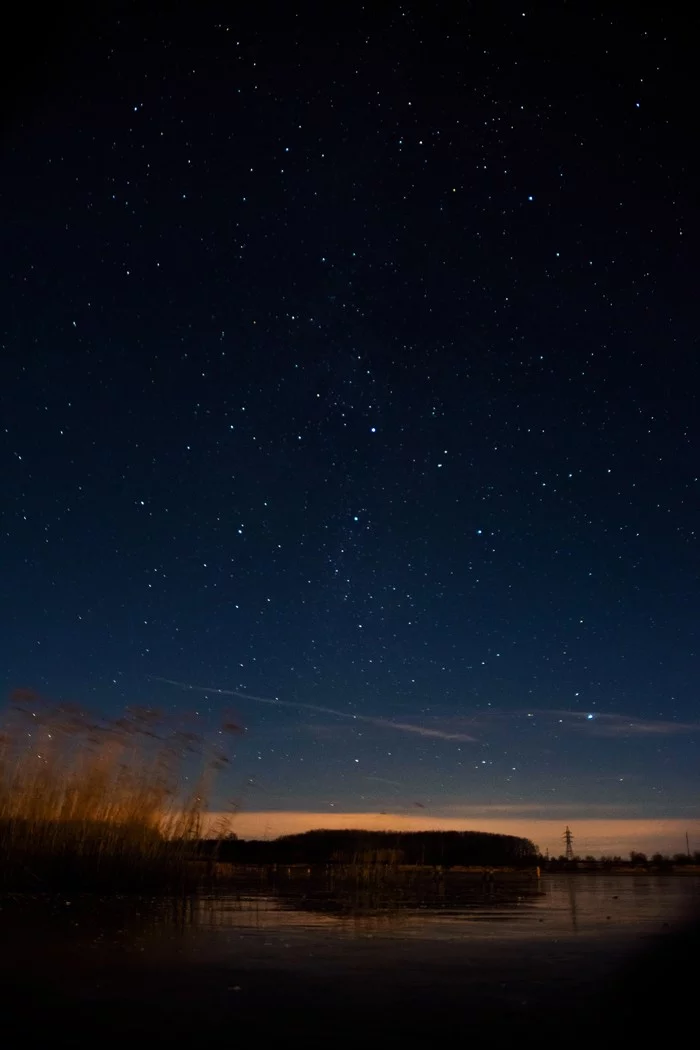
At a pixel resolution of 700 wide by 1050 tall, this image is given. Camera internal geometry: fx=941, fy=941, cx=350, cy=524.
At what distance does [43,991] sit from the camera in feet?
17.3

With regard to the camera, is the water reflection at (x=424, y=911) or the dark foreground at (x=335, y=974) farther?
the water reflection at (x=424, y=911)

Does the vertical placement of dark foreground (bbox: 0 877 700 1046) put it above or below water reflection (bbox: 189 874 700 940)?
below

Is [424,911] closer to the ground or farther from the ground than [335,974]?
farther from the ground

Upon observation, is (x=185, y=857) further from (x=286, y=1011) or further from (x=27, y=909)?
(x=286, y=1011)

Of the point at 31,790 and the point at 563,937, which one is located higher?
the point at 31,790

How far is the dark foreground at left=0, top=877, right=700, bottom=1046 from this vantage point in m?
4.52

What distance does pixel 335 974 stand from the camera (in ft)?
20.2

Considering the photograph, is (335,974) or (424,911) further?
(424,911)

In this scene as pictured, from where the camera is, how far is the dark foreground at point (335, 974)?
452 cm

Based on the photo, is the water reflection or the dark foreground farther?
the water reflection

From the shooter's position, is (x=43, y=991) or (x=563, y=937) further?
(x=563, y=937)

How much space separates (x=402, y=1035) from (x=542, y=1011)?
3.15ft

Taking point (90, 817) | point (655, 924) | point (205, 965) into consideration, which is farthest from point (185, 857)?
point (205, 965)

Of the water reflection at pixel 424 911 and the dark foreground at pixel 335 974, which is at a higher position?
the water reflection at pixel 424 911
